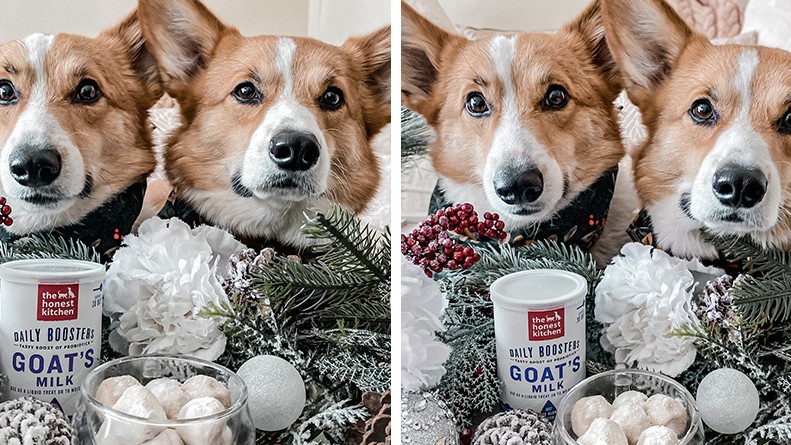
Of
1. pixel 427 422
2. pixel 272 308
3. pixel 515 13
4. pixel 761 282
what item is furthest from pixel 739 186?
pixel 272 308

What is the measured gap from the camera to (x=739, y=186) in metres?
0.96

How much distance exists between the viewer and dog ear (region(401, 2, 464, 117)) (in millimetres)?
1047

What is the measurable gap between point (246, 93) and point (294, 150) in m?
0.10

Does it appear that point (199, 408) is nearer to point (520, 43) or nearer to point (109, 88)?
point (109, 88)

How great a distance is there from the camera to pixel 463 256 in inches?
40.6

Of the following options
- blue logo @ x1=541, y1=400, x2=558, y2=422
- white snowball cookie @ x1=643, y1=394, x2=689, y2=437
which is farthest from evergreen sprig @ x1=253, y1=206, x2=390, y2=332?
white snowball cookie @ x1=643, y1=394, x2=689, y2=437

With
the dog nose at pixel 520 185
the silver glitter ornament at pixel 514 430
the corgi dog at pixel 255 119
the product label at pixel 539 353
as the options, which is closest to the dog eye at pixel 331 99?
the corgi dog at pixel 255 119

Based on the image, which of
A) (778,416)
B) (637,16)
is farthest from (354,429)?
(637,16)

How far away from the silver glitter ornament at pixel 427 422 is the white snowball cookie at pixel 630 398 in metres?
0.19

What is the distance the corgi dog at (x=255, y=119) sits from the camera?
3.28 ft

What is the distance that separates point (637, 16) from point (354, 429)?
631 mm

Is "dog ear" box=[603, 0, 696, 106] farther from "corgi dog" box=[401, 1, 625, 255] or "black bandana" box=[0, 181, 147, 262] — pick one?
"black bandana" box=[0, 181, 147, 262]

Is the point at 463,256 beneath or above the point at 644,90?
beneath

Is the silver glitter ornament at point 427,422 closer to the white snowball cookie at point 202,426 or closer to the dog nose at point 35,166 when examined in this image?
the white snowball cookie at point 202,426
